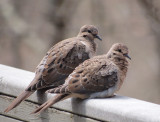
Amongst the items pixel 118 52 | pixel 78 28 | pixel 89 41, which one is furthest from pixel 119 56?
pixel 78 28

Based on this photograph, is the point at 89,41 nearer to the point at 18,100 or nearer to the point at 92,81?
the point at 92,81

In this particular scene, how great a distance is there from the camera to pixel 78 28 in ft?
39.1

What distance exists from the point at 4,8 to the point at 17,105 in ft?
22.5

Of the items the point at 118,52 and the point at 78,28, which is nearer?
the point at 118,52

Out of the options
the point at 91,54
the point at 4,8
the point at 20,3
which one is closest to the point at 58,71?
the point at 91,54

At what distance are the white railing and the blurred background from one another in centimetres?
508

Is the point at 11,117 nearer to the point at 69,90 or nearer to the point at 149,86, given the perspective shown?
the point at 69,90

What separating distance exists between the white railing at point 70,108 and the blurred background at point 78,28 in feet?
16.7

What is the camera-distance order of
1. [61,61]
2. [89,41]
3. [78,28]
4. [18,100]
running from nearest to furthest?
[18,100]
[61,61]
[89,41]
[78,28]

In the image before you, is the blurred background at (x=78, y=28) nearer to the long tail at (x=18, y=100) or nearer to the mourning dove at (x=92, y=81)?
the mourning dove at (x=92, y=81)

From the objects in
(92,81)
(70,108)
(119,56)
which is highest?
(119,56)

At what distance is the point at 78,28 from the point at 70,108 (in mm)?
7942

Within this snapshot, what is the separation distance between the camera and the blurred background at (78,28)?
10523 mm

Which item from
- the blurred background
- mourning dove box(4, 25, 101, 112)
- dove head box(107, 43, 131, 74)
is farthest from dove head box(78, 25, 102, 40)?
the blurred background
